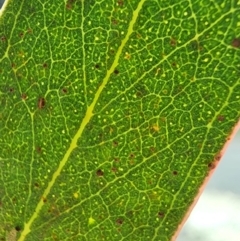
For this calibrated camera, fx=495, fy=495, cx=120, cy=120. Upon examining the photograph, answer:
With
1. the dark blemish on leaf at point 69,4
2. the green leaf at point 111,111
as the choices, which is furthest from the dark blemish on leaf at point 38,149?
the dark blemish on leaf at point 69,4

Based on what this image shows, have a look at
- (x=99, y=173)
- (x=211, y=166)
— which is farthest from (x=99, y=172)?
(x=211, y=166)

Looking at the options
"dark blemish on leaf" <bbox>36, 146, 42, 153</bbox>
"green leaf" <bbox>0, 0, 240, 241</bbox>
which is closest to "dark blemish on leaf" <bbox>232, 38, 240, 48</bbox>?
"green leaf" <bbox>0, 0, 240, 241</bbox>

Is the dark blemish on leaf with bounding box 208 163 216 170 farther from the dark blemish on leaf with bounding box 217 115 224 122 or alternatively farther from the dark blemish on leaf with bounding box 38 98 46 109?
the dark blemish on leaf with bounding box 38 98 46 109

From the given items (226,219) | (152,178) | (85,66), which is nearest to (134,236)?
(152,178)

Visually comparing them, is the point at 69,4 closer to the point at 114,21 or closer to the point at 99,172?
the point at 114,21

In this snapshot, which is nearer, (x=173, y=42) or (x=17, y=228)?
(x=173, y=42)

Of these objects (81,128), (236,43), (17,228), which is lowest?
(17,228)

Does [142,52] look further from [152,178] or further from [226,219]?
[226,219]

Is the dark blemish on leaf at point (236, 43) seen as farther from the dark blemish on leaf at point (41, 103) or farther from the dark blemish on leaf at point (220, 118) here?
the dark blemish on leaf at point (41, 103)

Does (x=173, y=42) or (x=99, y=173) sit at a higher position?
(x=173, y=42)
